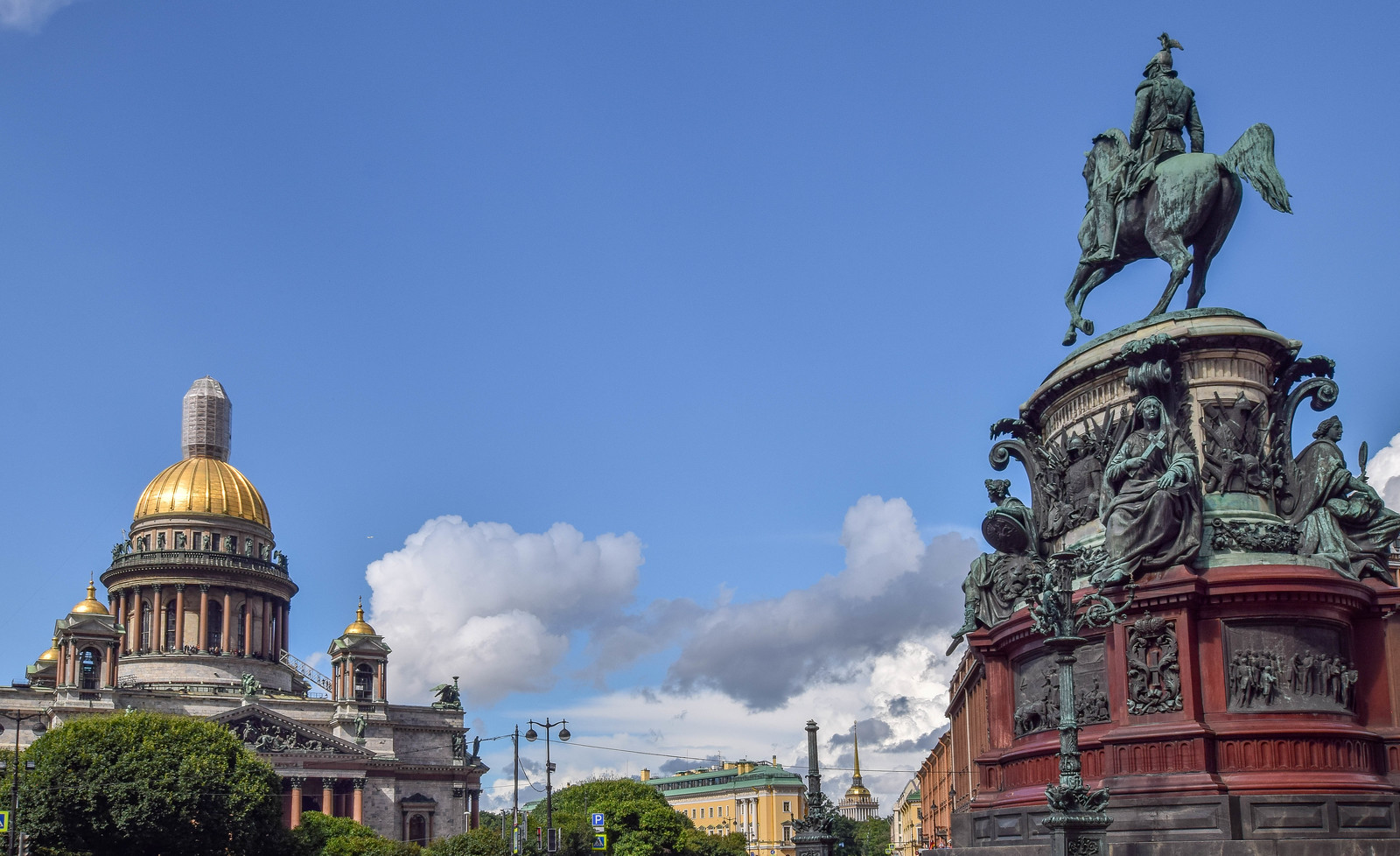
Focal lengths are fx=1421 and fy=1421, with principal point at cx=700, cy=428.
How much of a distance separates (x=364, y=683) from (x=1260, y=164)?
309 ft

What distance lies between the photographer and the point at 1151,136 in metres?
28.2

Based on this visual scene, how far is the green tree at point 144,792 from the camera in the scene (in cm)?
5606

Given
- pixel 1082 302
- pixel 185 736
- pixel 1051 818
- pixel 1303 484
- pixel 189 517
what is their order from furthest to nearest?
pixel 189 517
pixel 185 736
pixel 1082 302
pixel 1303 484
pixel 1051 818

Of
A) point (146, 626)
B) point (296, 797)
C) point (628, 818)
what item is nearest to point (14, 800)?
point (628, 818)

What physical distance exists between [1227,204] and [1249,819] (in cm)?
1185

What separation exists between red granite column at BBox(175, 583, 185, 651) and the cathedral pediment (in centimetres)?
949

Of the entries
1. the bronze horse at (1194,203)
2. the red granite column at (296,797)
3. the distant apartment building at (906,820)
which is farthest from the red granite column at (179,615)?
the bronze horse at (1194,203)

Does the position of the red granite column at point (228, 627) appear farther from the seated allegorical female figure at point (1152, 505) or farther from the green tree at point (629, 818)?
the seated allegorical female figure at point (1152, 505)

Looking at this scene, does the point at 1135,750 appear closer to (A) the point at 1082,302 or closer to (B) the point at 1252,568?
(B) the point at 1252,568

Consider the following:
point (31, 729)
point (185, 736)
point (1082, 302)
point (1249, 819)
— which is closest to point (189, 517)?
point (31, 729)

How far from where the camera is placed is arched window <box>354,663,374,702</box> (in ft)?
360

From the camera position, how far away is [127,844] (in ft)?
190

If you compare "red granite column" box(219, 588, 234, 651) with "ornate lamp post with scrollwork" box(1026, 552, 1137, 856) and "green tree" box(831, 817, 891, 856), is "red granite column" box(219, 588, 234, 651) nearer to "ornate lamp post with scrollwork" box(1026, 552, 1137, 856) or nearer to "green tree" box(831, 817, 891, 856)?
"green tree" box(831, 817, 891, 856)

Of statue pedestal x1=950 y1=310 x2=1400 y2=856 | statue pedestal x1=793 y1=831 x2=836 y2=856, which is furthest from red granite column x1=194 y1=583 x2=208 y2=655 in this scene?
statue pedestal x1=950 y1=310 x2=1400 y2=856
